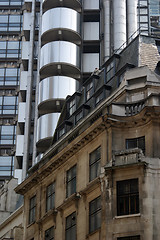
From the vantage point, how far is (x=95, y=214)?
128ft

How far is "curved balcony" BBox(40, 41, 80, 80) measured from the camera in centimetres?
7394

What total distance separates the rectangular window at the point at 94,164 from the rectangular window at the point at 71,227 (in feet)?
10.1

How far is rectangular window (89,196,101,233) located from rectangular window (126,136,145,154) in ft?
12.5

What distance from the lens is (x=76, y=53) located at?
75750mm

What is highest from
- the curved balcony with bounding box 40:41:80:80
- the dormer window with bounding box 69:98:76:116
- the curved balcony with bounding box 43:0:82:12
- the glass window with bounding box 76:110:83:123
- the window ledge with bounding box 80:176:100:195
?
the curved balcony with bounding box 43:0:82:12

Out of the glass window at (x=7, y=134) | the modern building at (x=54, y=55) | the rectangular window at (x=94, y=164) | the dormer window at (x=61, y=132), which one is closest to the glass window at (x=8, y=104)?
the modern building at (x=54, y=55)

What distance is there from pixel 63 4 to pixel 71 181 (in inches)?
1596

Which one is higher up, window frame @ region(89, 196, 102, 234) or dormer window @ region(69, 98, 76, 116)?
dormer window @ region(69, 98, 76, 116)

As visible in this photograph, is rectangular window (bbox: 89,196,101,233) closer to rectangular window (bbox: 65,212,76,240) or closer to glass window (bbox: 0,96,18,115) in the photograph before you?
rectangular window (bbox: 65,212,76,240)

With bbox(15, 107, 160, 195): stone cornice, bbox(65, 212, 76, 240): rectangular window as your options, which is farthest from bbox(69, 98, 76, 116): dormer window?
bbox(65, 212, 76, 240): rectangular window

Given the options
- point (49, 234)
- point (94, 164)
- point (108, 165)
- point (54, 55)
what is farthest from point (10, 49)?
point (108, 165)

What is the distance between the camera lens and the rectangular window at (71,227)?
135 feet

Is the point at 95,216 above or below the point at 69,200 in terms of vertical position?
below

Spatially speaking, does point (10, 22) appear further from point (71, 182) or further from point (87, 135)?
point (87, 135)
